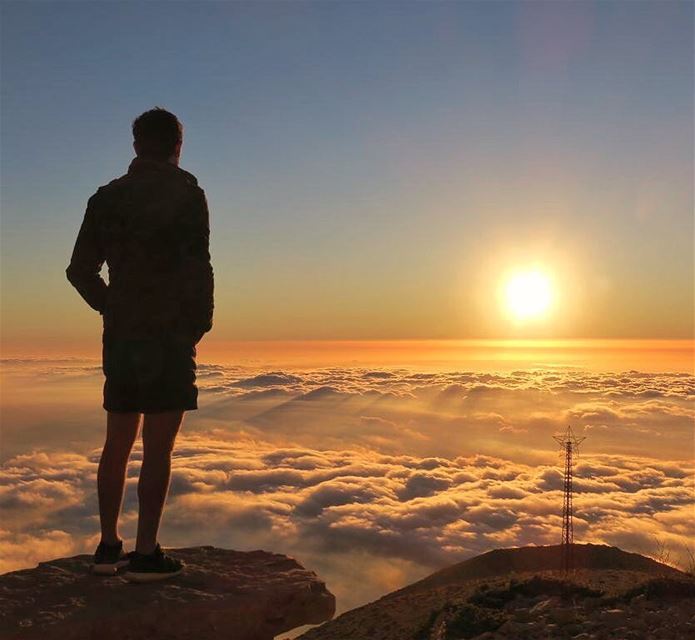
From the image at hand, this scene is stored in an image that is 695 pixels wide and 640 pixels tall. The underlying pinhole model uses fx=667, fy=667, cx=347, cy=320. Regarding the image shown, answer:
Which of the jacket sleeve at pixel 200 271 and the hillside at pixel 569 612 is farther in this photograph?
the hillside at pixel 569 612

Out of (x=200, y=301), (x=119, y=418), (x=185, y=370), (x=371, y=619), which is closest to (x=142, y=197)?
(x=200, y=301)

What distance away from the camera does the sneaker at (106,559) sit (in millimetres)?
6664

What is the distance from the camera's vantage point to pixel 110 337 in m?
6.29

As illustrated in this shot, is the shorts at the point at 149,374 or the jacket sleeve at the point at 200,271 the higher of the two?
the jacket sleeve at the point at 200,271

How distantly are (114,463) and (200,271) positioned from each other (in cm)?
204

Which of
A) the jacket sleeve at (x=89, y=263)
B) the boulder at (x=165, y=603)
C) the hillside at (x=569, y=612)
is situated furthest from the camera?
the jacket sleeve at (x=89, y=263)

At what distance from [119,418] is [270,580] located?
2.30m

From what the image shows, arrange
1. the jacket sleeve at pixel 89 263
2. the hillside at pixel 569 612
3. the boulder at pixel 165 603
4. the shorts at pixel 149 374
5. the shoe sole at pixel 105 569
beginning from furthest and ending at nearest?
the shoe sole at pixel 105 569 → the jacket sleeve at pixel 89 263 → the hillside at pixel 569 612 → the shorts at pixel 149 374 → the boulder at pixel 165 603

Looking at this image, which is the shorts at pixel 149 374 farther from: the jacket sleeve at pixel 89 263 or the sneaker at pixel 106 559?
the sneaker at pixel 106 559

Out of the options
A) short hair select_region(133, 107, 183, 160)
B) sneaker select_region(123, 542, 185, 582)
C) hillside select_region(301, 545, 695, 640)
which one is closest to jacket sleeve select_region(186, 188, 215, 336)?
short hair select_region(133, 107, 183, 160)

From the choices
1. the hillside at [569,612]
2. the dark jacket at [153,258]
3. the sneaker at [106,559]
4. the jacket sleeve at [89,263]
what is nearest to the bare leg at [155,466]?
the sneaker at [106,559]

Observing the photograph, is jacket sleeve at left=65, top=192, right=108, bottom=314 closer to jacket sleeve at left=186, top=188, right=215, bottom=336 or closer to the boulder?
jacket sleeve at left=186, top=188, right=215, bottom=336

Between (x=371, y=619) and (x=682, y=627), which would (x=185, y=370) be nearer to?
(x=682, y=627)

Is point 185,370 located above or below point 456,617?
above
